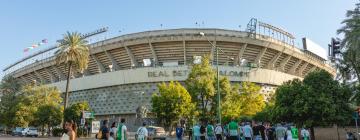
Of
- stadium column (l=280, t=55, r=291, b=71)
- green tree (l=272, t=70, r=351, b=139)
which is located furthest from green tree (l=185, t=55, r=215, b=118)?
stadium column (l=280, t=55, r=291, b=71)

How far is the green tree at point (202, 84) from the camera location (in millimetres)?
43031

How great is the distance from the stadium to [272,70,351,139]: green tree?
26146 mm

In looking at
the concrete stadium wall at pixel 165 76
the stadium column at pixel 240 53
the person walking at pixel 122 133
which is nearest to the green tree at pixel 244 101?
the concrete stadium wall at pixel 165 76

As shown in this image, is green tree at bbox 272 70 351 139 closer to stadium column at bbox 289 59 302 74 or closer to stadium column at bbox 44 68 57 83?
stadium column at bbox 289 59 302 74

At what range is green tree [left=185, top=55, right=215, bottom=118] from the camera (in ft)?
141

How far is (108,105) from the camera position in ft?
222

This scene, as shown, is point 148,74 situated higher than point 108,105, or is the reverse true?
point 148,74

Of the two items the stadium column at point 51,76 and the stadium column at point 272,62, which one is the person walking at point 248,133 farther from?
the stadium column at point 51,76

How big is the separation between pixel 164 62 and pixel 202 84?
2284 cm

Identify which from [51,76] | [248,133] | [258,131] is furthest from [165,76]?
[258,131]

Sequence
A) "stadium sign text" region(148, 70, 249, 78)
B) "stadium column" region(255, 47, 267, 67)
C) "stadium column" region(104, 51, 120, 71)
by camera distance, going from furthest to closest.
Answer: "stadium column" region(104, 51, 120, 71)
"stadium column" region(255, 47, 267, 67)
"stadium sign text" region(148, 70, 249, 78)

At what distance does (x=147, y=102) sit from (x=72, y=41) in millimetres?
20833

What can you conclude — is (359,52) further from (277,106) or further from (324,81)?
(277,106)

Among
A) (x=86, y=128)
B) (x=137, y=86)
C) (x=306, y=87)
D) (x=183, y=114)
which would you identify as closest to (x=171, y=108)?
(x=183, y=114)
